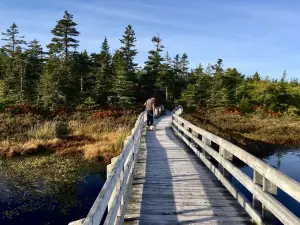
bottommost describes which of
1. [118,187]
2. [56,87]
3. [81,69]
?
[118,187]

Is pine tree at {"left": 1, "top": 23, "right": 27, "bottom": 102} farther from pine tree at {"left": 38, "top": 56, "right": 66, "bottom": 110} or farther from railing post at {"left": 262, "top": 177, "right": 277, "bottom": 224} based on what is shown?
railing post at {"left": 262, "top": 177, "right": 277, "bottom": 224}

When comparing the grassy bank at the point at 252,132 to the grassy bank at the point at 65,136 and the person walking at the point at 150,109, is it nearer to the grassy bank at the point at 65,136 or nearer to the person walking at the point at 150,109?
the person walking at the point at 150,109

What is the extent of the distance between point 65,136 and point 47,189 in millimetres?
9618

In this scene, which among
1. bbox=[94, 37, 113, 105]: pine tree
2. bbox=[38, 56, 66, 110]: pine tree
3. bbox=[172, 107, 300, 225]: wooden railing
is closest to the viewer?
bbox=[172, 107, 300, 225]: wooden railing

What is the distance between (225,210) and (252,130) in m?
23.9

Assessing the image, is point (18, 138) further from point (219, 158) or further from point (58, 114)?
point (219, 158)

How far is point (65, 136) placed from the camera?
20844 mm

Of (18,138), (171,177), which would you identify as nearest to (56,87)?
(18,138)

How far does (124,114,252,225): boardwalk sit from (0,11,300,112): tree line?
2427 cm

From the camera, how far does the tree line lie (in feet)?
113

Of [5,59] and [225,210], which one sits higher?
[5,59]

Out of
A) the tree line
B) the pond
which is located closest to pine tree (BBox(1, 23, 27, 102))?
the tree line

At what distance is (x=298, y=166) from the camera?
1638 cm

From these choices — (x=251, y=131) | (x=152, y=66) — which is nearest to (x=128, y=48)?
(x=152, y=66)
